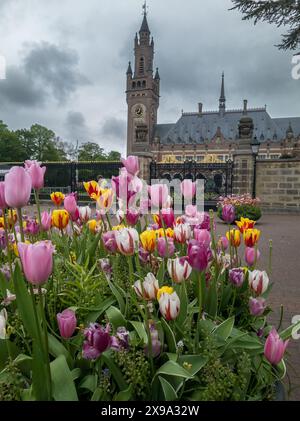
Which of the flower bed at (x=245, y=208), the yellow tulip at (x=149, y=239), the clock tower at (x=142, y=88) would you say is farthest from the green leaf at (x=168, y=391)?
the clock tower at (x=142, y=88)

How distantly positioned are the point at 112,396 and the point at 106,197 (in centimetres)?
101

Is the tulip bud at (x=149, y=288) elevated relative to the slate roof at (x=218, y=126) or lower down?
lower down

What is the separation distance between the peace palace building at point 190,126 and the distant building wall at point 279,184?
4776 cm

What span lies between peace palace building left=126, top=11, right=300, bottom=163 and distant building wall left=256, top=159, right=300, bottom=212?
157 ft

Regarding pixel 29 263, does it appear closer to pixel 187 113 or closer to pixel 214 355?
pixel 214 355

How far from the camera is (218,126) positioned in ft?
232

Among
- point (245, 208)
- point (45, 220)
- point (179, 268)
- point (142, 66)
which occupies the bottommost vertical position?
point (245, 208)

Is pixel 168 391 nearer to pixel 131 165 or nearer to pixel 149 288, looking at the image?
pixel 149 288

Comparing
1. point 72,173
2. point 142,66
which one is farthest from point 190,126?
point 72,173

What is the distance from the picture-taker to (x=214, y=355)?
135 centimetres

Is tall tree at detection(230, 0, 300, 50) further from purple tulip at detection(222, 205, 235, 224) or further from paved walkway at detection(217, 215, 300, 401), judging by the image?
purple tulip at detection(222, 205, 235, 224)

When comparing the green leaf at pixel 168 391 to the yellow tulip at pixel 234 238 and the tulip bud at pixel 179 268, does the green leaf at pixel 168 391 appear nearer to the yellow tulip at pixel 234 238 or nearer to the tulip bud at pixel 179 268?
the tulip bud at pixel 179 268

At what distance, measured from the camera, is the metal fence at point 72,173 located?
2352 centimetres

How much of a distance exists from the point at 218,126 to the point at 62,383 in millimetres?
73033
